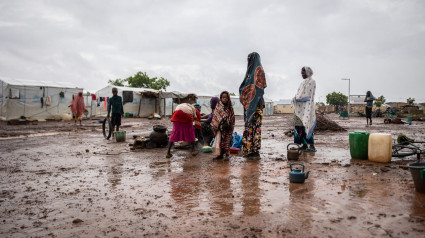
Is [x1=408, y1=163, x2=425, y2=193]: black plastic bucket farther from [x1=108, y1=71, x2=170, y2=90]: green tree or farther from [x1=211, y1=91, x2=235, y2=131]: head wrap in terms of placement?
[x1=108, y1=71, x2=170, y2=90]: green tree

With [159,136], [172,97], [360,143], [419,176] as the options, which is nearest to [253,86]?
[360,143]

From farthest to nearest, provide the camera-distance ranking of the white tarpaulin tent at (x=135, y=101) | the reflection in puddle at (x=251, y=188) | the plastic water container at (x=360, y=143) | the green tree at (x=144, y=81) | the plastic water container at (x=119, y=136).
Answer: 1. the green tree at (x=144, y=81)
2. the white tarpaulin tent at (x=135, y=101)
3. the plastic water container at (x=119, y=136)
4. the plastic water container at (x=360, y=143)
5. the reflection in puddle at (x=251, y=188)

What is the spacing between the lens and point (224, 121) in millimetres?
5539

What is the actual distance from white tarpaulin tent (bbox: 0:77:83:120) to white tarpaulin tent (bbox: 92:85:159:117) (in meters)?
4.09

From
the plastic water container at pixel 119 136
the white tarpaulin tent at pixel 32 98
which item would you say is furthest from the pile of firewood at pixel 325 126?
the white tarpaulin tent at pixel 32 98

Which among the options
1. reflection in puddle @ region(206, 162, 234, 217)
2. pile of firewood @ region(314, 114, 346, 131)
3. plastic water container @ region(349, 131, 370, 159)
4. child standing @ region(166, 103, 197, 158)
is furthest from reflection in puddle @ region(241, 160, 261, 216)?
pile of firewood @ region(314, 114, 346, 131)

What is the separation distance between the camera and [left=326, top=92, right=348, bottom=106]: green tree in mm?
62809

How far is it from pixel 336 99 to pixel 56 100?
194 feet

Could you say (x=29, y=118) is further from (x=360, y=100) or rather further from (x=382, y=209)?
(x=360, y=100)

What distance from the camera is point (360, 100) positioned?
5753cm

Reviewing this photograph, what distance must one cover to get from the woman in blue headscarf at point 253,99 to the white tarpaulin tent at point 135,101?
67.9 ft

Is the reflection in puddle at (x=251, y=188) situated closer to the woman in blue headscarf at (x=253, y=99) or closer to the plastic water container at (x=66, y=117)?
the woman in blue headscarf at (x=253, y=99)

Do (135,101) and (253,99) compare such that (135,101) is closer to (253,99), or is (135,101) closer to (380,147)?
(253,99)

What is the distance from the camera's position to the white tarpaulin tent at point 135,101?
25688mm
